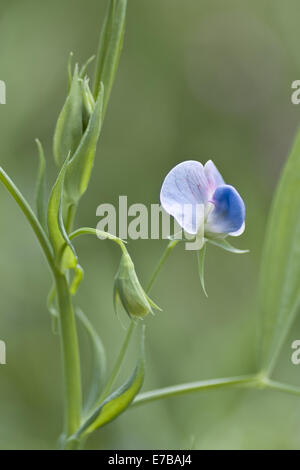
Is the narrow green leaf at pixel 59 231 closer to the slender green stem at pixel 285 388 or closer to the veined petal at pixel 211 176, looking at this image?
the veined petal at pixel 211 176

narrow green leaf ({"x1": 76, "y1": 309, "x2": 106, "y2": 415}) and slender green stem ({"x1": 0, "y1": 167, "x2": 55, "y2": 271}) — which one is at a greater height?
slender green stem ({"x1": 0, "y1": 167, "x2": 55, "y2": 271})

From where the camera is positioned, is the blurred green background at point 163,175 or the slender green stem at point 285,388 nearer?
the slender green stem at point 285,388

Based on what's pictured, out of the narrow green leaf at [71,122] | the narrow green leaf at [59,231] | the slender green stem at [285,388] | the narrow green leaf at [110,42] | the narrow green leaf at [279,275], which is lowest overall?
the slender green stem at [285,388]

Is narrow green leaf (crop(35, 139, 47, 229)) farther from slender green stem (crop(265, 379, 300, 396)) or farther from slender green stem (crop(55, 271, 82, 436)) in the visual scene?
slender green stem (crop(265, 379, 300, 396))

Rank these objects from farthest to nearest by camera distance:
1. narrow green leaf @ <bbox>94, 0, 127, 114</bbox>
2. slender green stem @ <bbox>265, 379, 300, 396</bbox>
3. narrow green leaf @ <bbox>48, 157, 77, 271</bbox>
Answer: slender green stem @ <bbox>265, 379, 300, 396</bbox> → narrow green leaf @ <bbox>94, 0, 127, 114</bbox> → narrow green leaf @ <bbox>48, 157, 77, 271</bbox>

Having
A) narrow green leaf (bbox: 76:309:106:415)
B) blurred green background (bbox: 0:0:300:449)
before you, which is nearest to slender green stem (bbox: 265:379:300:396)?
narrow green leaf (bbox: 76:309:106:415)

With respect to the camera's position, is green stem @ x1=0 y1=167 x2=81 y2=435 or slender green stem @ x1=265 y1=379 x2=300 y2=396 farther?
slender green stem @ x1=265 y1=379 x2=300 y2=396

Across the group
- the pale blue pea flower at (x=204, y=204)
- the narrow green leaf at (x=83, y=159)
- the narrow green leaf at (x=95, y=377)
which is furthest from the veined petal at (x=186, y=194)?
the narrow green leaf at (x=95, y=377)

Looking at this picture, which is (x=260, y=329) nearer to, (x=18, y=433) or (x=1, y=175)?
(x=1, y=175)
